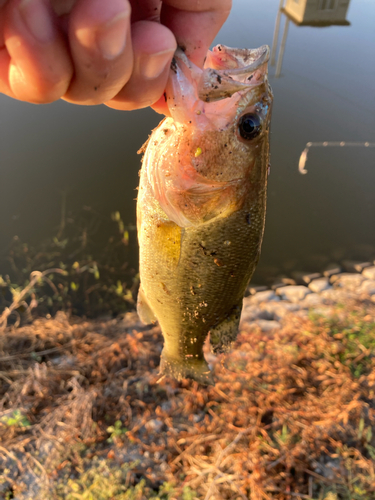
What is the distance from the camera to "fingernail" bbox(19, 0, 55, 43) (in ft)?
2.60

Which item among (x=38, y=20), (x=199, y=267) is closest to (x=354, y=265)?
(x=199, y=267)

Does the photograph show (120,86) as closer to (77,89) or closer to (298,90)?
(77,89)

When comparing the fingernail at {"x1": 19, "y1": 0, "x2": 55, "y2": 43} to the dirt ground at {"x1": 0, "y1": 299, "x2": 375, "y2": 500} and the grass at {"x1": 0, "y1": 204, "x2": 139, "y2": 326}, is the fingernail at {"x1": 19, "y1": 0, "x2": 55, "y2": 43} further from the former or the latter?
the grass at {"x1": 0, "y1": 204, "x2": 139, "y2": 326}

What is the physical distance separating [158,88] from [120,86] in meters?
0.16

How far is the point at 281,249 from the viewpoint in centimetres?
564

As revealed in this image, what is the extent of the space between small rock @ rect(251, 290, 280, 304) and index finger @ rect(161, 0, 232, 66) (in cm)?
392

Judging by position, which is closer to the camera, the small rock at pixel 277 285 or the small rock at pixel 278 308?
the small rock at pixel 278 308

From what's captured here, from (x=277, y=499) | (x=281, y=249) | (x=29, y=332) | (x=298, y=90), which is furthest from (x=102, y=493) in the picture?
(x=298, y=90)

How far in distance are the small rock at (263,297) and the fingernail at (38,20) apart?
4307mm

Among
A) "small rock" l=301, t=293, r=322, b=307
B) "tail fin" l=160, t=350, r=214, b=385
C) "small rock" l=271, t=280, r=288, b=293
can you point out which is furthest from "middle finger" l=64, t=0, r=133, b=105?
"small rock" l=271, t=280, r=288, b=293

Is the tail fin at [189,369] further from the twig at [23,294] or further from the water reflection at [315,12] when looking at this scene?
the water reflection at [315,12]

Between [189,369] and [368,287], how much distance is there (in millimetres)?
3821

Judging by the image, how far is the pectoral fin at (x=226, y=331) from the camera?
1.81m


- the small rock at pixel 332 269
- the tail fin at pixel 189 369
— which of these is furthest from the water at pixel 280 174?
the tail fin at pixel 189 369
